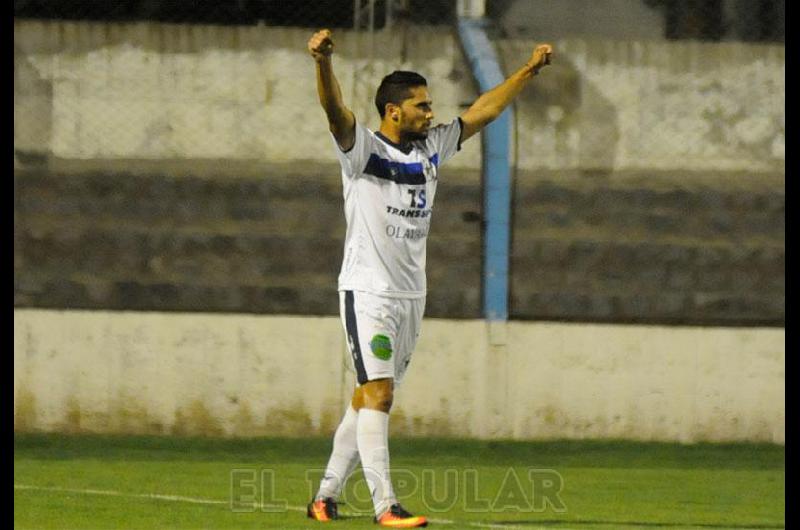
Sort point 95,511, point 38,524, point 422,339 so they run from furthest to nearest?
1. point 422,339
2. point 95,511
3. point 38,524

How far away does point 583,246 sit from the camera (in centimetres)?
1205

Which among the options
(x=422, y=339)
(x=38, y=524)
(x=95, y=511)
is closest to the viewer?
(x=38, y=524)

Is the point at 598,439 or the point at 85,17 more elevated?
the point at 85,17

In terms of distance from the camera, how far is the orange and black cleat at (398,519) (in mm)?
7301

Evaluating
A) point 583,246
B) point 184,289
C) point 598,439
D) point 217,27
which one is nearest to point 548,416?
point 598,439

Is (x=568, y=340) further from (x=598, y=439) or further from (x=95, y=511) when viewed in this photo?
(x=95, y=511)

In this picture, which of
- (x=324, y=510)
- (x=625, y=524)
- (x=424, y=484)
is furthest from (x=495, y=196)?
(x=324, y=510)

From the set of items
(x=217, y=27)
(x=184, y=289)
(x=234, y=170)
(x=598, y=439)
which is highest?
(x=217, y=27)

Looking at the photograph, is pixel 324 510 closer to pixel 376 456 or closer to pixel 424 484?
pixel 376 456

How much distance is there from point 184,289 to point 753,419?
12.8 ft

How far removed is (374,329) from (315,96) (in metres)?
4.73

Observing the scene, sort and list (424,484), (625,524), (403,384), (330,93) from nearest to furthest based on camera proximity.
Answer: (330,93) < (625,524) < (424,484) < (403,384)

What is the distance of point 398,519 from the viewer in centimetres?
732

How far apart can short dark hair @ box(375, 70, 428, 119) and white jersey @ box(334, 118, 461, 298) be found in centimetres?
16
